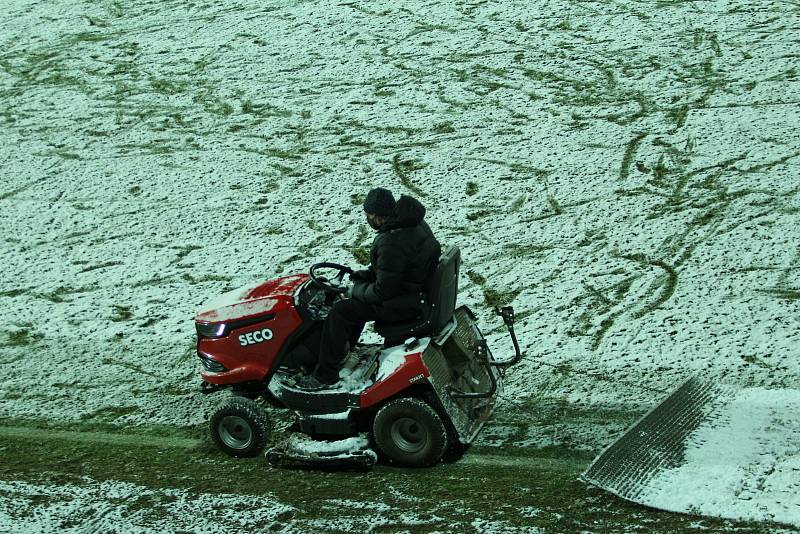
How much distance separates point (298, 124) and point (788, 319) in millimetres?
6767

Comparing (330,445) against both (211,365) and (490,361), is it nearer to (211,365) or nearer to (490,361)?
(211,365)

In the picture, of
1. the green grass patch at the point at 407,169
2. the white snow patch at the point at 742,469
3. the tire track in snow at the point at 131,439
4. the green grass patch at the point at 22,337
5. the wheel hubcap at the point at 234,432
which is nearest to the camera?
the white snow patch at the point at 742,469

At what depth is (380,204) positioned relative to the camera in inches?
211

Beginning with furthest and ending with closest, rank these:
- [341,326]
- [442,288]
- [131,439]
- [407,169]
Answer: [407,169], [131,439], [341,326], [442,288]

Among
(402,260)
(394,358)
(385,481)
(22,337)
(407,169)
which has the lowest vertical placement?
(22,337)

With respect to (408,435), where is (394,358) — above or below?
above

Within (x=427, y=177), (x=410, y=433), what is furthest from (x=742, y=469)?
(x=427, y=177)

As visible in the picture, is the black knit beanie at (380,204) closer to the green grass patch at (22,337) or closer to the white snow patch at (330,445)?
the white snow patch at (330,445)

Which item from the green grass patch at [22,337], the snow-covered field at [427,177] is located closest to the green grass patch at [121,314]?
the snow-covered field at [427,177]

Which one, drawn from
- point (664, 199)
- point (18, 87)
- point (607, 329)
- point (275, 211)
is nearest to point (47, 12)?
point (18, 87)

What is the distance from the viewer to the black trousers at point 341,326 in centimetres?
552

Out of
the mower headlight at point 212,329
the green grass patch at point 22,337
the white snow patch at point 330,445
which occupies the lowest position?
the green grass patch at point 22,337

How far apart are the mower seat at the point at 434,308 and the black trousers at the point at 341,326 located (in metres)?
0.06

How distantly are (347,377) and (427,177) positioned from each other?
520 cm
